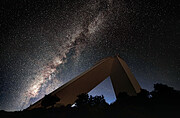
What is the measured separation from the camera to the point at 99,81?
15.2m

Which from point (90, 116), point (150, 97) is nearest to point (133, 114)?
point (90, 116)

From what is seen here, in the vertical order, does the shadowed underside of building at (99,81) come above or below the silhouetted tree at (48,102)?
above

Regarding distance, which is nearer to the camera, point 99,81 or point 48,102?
point 48,102

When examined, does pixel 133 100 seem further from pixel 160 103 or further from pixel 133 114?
pixel 133 114

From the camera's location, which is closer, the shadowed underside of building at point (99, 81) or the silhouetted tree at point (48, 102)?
the silhouetted tree at point (48, 102)

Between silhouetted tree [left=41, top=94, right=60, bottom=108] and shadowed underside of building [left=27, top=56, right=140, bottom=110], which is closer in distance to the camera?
silhouetted tree [left=41, top=94, right=60, bottom=108]

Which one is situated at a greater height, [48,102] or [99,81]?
[99,81]

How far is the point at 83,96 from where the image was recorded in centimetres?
847

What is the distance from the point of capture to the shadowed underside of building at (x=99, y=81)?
10977 mm

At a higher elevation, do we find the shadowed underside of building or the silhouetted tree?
the shadowed underside of building

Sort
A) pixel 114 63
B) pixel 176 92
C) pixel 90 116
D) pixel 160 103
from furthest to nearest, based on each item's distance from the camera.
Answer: pixel 114 63
pixel 176 92
pixel 160 103
pixel 90 116

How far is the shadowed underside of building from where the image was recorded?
36.0ft

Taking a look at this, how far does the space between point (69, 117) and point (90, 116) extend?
3.51 ft

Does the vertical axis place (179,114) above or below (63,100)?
below
